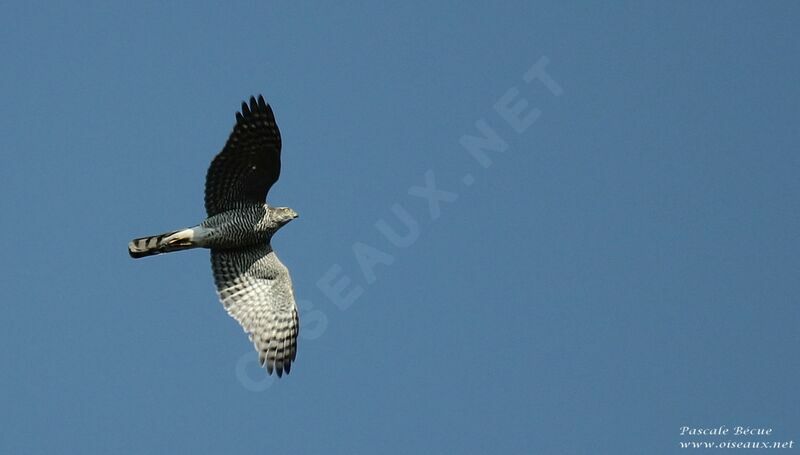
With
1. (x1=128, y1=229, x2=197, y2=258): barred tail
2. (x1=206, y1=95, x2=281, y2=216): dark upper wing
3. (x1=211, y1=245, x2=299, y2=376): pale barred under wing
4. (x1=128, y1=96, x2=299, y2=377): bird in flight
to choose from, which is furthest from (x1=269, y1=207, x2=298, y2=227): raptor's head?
(x1=128, y1=229, x2=197, y2=258): barred tail

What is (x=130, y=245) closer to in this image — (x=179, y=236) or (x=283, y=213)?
(x=179, y=236)

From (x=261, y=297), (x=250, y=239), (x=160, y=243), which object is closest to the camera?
(x=160, y=243)

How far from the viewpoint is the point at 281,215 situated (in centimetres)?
1814

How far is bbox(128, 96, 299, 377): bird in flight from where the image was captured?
17109mm

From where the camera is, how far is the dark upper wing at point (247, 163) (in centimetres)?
1702

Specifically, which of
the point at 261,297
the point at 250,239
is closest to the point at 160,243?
the point at 250,239

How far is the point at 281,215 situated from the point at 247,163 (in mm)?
1194

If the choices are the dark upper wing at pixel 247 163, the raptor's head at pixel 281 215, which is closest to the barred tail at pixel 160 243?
the dark upper wing at pixel 247 163

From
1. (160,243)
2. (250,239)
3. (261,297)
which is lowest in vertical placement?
(261,297)

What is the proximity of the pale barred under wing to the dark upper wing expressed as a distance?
996 mm

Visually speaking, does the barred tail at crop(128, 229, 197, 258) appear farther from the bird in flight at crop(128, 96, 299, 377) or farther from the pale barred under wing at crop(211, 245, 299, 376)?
Result: the pale barred under wing at crop(211, 245, 299, 376)

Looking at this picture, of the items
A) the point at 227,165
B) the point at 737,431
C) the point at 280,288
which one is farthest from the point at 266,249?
the point at 737,431

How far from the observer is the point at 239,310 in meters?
18.3

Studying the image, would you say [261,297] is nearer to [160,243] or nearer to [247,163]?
[160,243]
